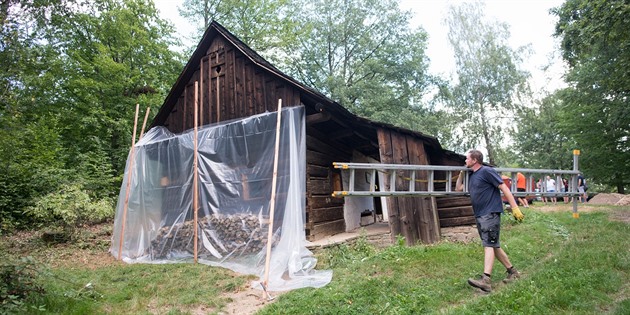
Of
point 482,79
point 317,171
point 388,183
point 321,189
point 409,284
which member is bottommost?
point 409,284

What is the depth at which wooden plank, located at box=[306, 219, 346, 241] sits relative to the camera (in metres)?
7.70

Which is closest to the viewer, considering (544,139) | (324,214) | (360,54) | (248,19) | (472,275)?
(472,275)

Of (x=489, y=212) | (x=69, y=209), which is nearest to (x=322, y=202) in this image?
(x=489, y=212)

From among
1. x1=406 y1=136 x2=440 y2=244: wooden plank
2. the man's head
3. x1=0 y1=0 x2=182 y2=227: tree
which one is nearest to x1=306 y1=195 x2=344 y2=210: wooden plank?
x1=406 y1=136 x2=440 y2=244: wooden plank

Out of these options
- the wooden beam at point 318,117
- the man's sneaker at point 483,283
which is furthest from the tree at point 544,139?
the man's sneaker at point 483,283

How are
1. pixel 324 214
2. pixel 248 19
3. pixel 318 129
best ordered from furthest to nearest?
pixel 248 19
pixel 318 129
pixel 324 214

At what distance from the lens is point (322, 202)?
28.2 ft

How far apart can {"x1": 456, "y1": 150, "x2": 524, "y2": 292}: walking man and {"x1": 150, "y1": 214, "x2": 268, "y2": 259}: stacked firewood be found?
3.57 metres

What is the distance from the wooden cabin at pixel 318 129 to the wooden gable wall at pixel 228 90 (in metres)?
0.02

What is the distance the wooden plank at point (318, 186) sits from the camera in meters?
8.04

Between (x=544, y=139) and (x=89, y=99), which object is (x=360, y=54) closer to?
(x=544, y=139)

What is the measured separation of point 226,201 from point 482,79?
777 inches

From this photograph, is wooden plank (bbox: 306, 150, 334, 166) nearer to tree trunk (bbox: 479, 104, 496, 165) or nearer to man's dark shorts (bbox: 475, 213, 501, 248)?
man's dark shorts (bbox: 475, 213, 501, 248)

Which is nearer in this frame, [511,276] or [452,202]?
[511,276]
